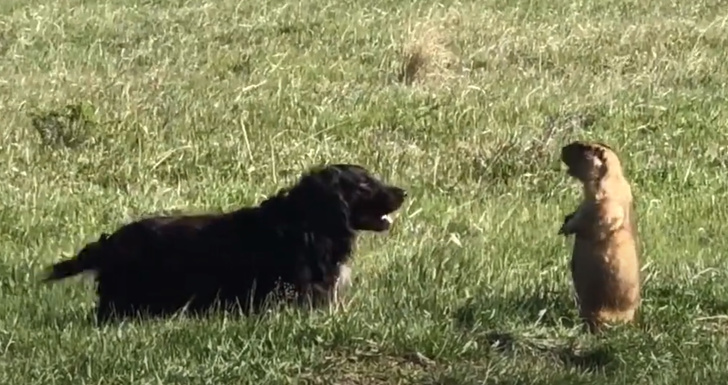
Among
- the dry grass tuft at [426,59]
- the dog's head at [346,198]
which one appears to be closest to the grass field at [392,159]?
the dry grass tuft at [426,59]

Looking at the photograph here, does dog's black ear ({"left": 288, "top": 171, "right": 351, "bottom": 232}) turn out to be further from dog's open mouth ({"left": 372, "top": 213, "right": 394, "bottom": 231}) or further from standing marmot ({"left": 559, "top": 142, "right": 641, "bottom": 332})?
standing marmot ({"left": 559, "top": 142, "right": 641, "bottom": 332})

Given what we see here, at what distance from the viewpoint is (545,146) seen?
11000mm

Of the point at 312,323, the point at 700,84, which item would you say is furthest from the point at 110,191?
the point at 700,84

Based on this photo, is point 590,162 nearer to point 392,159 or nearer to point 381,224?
point 381,224

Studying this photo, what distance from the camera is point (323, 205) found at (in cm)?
718

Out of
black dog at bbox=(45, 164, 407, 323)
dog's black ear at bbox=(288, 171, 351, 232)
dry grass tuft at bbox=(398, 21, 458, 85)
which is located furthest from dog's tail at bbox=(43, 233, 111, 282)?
dry grass tuft at bbox=(398, 21, 458, 85)

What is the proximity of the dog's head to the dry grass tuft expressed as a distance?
683 cm

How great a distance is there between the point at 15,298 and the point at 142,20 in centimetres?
1173

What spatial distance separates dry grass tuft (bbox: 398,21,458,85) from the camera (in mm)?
14344

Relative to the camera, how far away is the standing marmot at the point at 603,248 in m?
6.27

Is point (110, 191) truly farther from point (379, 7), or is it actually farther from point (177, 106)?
point (379, 7)

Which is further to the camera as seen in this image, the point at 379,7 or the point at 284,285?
the point at 379,7

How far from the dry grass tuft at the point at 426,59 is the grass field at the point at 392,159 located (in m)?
0.03

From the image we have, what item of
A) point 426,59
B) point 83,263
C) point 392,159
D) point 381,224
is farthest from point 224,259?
point 426,59
